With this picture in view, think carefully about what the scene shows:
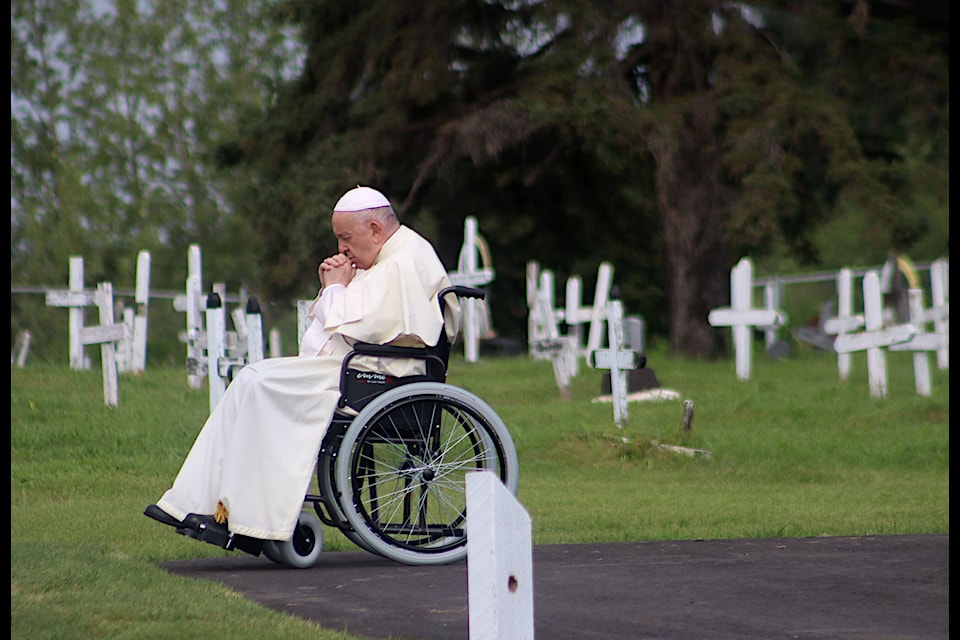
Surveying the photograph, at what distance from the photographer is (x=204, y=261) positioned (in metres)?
37.7

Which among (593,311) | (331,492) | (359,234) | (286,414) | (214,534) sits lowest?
(214,534)

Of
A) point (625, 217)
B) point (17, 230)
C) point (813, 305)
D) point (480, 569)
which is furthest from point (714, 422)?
point (17, 230)

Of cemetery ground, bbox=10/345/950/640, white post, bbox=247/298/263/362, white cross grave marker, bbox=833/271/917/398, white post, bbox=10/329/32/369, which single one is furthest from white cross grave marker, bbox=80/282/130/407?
white post, bbox=10/329/32/369

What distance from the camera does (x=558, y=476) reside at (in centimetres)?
992

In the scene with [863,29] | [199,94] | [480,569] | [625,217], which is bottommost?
[480,569]

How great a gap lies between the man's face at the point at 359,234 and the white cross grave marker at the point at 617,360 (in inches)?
201

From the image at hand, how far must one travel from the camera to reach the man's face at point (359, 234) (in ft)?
20.8

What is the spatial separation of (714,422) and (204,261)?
88.3ft

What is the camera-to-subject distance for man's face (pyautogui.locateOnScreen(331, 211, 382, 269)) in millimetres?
6332

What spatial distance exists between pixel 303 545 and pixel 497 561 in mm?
2805

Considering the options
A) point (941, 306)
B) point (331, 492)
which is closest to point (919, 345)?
point (941, 306)

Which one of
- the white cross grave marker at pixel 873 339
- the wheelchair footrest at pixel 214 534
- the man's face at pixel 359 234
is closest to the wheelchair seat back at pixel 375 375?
the man's face at pixel 359 234

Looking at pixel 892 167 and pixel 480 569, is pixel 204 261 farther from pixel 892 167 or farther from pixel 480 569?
pixel 480 569

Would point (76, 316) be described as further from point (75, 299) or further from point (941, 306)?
point (941, 306)
